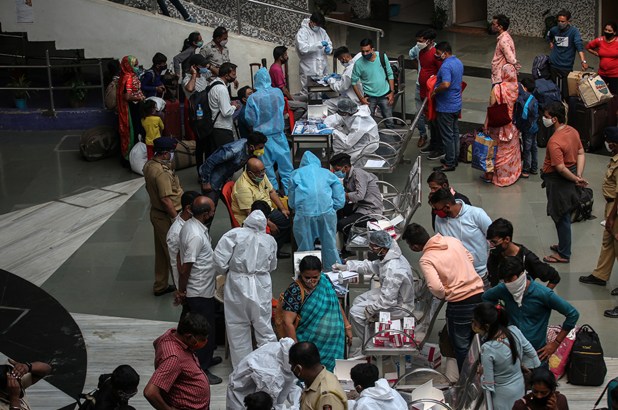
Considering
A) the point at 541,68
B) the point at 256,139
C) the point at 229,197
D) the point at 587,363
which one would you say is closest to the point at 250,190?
the point at 229,197

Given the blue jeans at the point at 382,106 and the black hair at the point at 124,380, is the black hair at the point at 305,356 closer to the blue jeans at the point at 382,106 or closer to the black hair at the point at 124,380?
the black hair at the point at 124,380

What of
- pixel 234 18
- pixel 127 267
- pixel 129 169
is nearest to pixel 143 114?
pixel 129 169

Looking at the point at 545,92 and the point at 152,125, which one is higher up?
the point at 545,92

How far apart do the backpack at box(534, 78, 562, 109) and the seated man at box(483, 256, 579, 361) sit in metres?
5.80

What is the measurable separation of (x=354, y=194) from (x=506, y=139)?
8.77ft

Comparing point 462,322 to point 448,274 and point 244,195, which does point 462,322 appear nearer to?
point 448,274

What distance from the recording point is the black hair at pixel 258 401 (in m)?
Result: 6.79

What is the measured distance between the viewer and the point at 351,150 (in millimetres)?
12930

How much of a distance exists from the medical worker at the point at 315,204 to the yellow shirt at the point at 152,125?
129 inches

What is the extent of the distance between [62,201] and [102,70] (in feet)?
10.9

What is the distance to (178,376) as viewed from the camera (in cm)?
722

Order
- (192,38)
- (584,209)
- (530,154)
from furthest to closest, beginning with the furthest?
1. (192,38)
2. (530,154)
3. (584,209)

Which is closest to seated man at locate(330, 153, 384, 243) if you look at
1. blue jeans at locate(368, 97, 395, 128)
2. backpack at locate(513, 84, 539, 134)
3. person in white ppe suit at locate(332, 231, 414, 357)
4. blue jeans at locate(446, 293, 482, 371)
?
person in white ppe suit at locate(332, 231, 414, 357)

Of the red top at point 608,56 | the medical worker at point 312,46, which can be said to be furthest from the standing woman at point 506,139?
the medical worker at point 312,46
